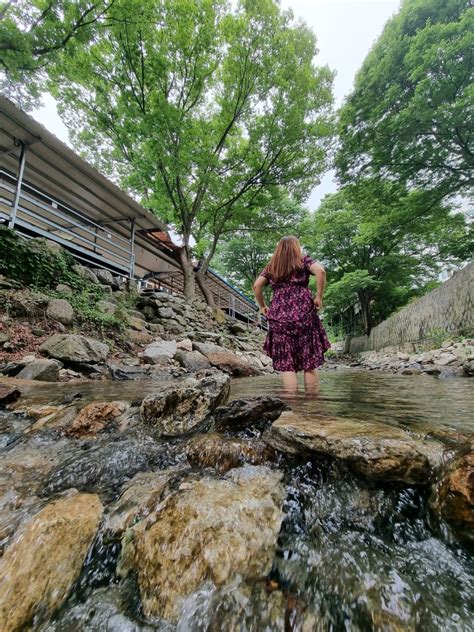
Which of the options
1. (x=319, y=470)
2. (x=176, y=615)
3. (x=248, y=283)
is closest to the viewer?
(x=176, y=615)

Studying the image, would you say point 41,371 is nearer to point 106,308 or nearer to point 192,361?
point 192,361

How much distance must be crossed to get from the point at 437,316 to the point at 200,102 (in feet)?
40.3

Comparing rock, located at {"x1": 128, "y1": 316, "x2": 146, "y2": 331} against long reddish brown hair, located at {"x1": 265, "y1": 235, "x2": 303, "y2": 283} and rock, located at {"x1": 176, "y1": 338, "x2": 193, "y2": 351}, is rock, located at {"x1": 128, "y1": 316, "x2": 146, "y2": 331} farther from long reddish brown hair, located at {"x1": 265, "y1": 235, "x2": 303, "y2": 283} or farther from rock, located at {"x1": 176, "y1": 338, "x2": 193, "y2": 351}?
long reddish brown hair, located at {"x1": 265, "y1": 235, "x2": 303, "y2": 283}

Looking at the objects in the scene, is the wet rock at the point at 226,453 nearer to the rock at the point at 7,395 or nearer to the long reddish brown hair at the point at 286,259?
the long reddish brown hair at the point at 286,259

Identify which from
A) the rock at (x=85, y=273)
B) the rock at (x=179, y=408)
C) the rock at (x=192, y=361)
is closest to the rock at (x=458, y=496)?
the rock at (x=179, y=408)

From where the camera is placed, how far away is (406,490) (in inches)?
44.3

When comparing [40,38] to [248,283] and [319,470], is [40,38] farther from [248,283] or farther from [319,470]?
[248,283]

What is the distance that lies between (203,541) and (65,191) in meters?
10.9

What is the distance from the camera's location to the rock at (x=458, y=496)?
0.92m

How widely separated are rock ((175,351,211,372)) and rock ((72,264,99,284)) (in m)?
3.32

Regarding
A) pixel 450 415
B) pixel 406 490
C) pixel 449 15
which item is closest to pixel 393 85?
pixel 449 15

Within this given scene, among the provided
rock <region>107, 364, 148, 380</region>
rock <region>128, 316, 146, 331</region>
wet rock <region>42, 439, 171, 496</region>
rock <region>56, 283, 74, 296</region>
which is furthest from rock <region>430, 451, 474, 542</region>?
rock <region>56, 283, 74, 296</region>

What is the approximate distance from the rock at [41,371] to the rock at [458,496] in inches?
→ 179

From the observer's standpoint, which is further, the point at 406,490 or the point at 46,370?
the point at 46,370
